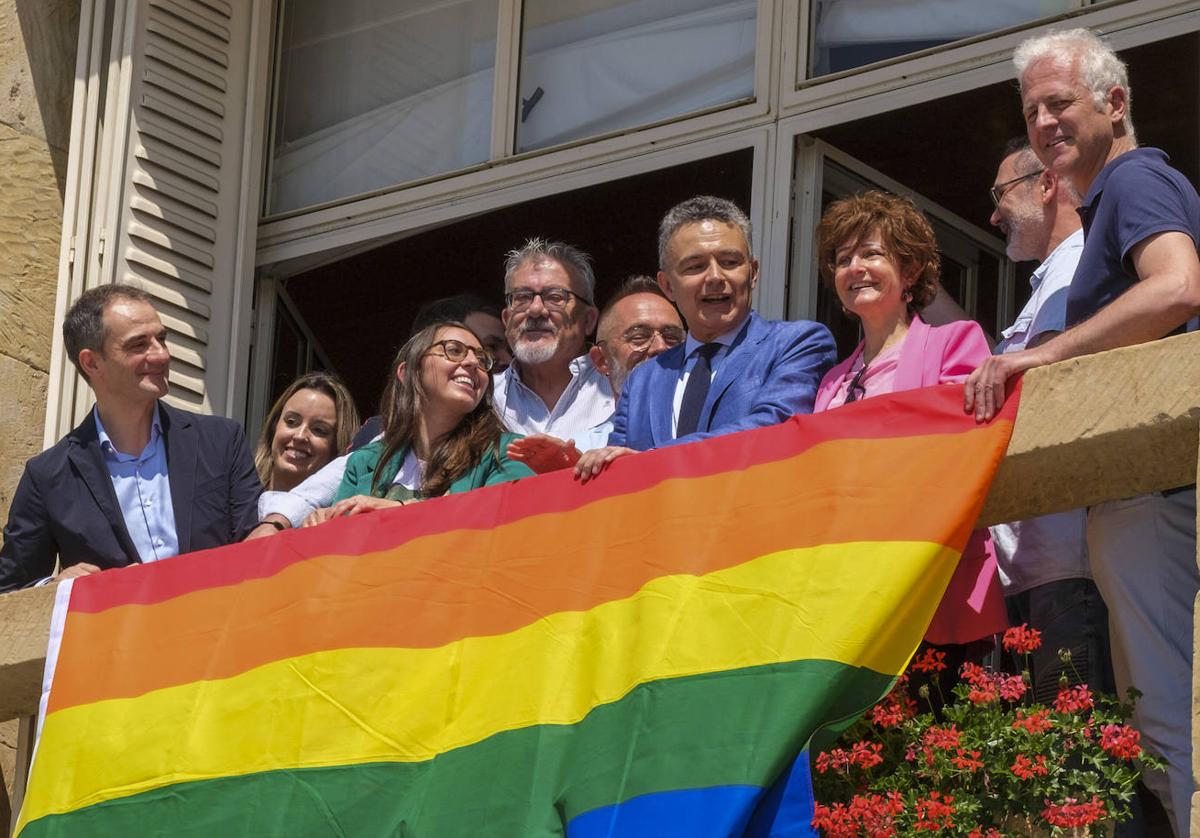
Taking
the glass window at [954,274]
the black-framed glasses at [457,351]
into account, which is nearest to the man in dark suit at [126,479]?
the black-framed glasses at [457,351]

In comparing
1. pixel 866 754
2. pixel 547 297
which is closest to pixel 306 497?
pixel 547 297

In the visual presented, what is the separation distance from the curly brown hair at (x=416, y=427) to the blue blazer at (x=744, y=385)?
1.38ft

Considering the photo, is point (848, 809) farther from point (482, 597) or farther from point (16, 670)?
point (16, 670)

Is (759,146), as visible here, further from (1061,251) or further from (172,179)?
(172,179)

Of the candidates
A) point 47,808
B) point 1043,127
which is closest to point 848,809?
point 1043,127

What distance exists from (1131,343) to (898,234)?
91cm

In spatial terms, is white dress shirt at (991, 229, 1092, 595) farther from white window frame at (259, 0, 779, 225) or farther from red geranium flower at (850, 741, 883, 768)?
white window frame at (259, 0, 779, 225)

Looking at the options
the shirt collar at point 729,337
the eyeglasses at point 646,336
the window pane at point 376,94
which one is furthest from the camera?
the window pane at point 376,94

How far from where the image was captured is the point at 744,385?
216 inches

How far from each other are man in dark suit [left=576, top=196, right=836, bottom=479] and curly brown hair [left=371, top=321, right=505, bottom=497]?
42 centimetres

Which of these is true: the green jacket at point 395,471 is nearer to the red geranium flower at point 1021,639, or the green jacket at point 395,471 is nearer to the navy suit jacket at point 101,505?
the navy suit jacket at point 101,505

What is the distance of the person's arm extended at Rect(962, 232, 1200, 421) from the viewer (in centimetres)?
455

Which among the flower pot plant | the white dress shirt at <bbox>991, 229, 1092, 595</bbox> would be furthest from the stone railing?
the flower pot plant

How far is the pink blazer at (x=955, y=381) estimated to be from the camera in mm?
4961
